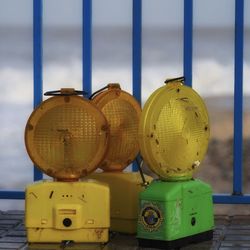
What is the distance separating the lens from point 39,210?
13.5 ft

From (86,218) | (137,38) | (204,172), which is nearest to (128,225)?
(86,218)

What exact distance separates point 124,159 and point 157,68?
71 cm

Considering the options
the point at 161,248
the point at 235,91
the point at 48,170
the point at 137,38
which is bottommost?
the point at 161,248

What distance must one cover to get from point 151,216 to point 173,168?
10.3 inches

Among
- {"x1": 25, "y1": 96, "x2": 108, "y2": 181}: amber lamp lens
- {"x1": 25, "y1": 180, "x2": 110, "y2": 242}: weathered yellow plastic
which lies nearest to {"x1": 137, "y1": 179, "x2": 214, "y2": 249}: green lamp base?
{"x1": 25, "y1": 180, "x2": 110, "y2": 242}: weathered yellow plastic

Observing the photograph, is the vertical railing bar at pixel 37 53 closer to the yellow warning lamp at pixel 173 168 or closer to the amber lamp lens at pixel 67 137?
the amber lamp lens at pixel 67 137

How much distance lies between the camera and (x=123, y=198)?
14.1 feet

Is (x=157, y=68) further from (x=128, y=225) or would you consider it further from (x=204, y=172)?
(x=128, y=225)

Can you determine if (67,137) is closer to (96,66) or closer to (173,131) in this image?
(173,131)

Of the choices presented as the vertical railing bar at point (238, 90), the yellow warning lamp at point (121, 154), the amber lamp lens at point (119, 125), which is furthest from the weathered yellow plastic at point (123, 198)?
the vertical railing bar at point (238, 90)

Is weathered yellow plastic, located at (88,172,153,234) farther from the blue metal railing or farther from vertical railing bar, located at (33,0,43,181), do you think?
vertical railing bar, located at (33,0,43,181)

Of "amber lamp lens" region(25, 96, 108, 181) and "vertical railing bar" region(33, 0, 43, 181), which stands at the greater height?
"vertical railing bar" region(33, 0, 43, 181)

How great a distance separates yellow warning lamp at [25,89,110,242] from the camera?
4.08 metres

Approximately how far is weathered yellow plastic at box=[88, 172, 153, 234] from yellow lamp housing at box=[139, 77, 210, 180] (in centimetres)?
25
